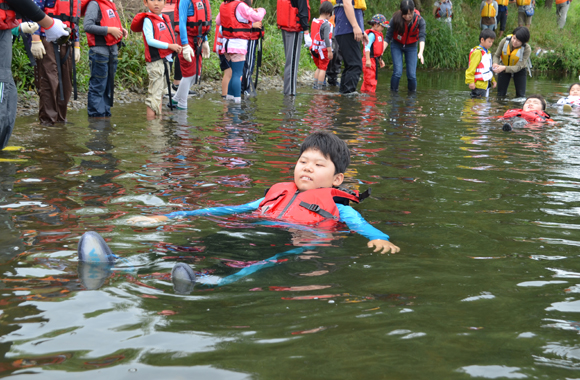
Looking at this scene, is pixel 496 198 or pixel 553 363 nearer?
pixel 553 363

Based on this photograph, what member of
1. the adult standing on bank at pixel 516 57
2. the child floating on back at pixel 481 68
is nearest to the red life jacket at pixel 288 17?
the child floating on back at pixel 481 68

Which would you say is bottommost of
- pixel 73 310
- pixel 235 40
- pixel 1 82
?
pixel 73 310

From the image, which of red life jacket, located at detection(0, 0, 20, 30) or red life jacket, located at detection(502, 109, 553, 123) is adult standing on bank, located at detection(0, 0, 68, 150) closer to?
red life jacket, located at detection(0, 0, 20, 30)

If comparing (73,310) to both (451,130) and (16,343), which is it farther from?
(451,130)

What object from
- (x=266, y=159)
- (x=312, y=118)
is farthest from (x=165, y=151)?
(x=312, y=118)

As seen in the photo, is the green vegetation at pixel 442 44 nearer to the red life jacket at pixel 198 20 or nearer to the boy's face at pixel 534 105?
the red life jacket at pixel 198 20

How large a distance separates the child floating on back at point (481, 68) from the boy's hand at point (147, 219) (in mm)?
11290

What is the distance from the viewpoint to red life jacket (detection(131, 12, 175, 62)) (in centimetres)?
886

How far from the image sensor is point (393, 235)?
4.05 m

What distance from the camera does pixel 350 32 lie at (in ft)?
39.2

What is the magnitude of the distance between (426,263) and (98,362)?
1983 mm

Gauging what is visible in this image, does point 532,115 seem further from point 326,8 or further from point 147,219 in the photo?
point 147,219

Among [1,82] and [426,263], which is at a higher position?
[1,82]

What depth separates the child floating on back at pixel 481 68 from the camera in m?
13.9
